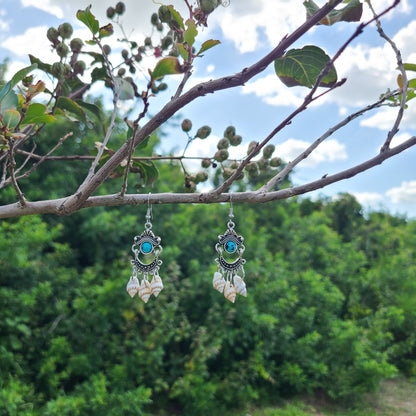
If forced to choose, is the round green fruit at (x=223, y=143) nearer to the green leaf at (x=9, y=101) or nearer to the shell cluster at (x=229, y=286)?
the shell cluster at (x=229, y=286)

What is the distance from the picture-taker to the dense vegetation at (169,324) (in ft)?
8.28

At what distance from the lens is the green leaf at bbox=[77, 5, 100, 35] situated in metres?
1.05

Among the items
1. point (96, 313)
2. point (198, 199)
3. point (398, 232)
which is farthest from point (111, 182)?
point (398, 232)

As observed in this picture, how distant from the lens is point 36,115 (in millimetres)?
890

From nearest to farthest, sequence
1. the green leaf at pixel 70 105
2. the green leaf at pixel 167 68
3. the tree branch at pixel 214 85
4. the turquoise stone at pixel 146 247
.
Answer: the tree branch at pixel 214 85
the green leaf at pixel 167 68
the turquoise stone at pixel 146 247
the green leaf at pixel 70 105

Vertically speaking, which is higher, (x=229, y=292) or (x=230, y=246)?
(x=230, y=246)

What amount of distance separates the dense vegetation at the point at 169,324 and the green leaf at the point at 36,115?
1669 mm

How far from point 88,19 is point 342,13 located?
0.56 m

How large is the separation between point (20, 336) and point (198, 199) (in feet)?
7.12

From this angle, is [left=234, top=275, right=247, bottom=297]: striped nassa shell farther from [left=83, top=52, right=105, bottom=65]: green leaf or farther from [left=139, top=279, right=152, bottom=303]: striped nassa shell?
[left=83, top=52, right=105, bottom=65]: green leaf

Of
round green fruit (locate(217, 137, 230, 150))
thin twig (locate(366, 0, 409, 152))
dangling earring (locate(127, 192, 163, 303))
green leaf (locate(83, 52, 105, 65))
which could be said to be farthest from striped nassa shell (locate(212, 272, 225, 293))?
green leaf (locate(83, 52, 105, 65))

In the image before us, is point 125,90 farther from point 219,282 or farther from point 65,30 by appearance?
point 219,282

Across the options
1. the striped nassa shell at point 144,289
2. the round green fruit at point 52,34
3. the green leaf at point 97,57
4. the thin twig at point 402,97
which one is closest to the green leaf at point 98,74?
the green leaf at point 97,57

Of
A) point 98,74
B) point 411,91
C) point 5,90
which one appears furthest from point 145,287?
point 411,91
